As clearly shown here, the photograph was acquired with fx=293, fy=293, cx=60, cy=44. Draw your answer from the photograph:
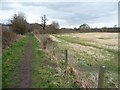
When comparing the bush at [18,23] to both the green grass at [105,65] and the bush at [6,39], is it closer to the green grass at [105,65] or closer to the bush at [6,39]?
the bush at [6,39]

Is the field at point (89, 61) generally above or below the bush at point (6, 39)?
below

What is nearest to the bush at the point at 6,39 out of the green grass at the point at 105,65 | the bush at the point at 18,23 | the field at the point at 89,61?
A: the field at the point at 89,61

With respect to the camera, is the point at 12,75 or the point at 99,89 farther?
the point at 12,75

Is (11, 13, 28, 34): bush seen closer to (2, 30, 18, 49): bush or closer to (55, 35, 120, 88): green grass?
(2, 30, 18, 49): bush

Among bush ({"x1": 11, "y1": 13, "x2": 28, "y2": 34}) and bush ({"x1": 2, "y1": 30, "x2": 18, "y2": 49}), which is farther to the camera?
bush ({"x1": 11, "y1": 13, "x2": 28, "y2": 34})

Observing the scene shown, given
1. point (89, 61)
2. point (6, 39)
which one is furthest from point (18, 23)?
point (89, 61)

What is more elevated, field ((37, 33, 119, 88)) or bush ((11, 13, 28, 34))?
bush ((11, 13, 28, 34))

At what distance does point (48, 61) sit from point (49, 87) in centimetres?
724

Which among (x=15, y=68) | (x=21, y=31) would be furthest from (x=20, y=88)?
(x=21, y=31)

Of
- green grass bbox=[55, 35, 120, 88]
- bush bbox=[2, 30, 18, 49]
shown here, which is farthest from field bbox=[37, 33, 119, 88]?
bush bbox=[2, 30, 18, 49]

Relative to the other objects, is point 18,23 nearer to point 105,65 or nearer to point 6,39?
point 6,39

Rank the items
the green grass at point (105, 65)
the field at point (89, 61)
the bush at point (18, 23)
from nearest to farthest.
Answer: the field at point (89, 61) < the green grass at point (105, 65) < the bush at point (18, 23)

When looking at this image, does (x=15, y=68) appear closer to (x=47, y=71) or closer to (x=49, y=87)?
(x=47, y=71)

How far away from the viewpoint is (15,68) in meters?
14.1
